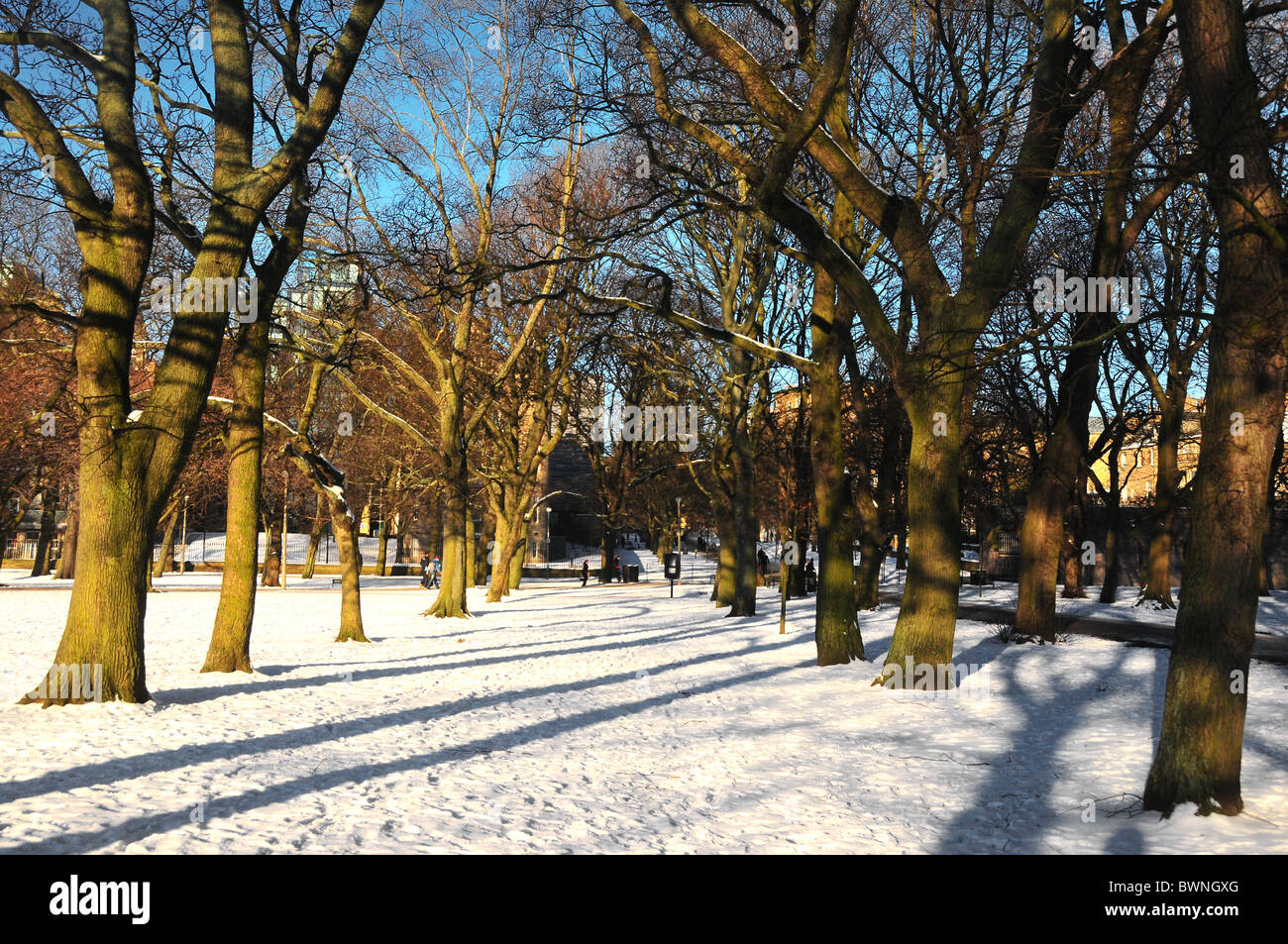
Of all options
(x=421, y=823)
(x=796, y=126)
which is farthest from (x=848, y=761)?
(x=796, y=126)

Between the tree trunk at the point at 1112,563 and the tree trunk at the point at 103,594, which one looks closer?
the tree trunk at the point at 103,594

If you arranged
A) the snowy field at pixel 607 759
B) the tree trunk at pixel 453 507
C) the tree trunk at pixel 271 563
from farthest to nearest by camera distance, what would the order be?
the tree trunk at pixel 271 563 < the tree trunk at pixel 453 507 < the snowy field at pixel 607 759

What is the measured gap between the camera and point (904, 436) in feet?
98.7

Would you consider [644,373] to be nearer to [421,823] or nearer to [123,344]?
[123,344]

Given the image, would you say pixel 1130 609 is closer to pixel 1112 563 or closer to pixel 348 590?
pixel 1112 563

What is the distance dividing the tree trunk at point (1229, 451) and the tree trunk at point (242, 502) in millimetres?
10575

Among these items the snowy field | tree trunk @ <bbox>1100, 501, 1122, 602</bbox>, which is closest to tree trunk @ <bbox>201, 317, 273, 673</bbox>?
the snowy field

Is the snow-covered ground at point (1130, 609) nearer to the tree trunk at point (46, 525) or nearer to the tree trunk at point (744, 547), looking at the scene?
the tree trunk at point (744, 547)

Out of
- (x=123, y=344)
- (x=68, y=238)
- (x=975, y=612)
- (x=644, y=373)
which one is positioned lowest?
(x=975, y=612)

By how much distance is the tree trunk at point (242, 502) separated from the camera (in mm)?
13016

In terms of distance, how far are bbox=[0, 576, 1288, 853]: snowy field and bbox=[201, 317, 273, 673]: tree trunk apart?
0.49m

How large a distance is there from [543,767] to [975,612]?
66.0 ft

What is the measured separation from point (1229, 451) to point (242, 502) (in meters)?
11.0

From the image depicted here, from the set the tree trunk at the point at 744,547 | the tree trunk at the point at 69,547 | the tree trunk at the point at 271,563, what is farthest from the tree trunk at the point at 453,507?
the tree trunk at the point at 69,547
